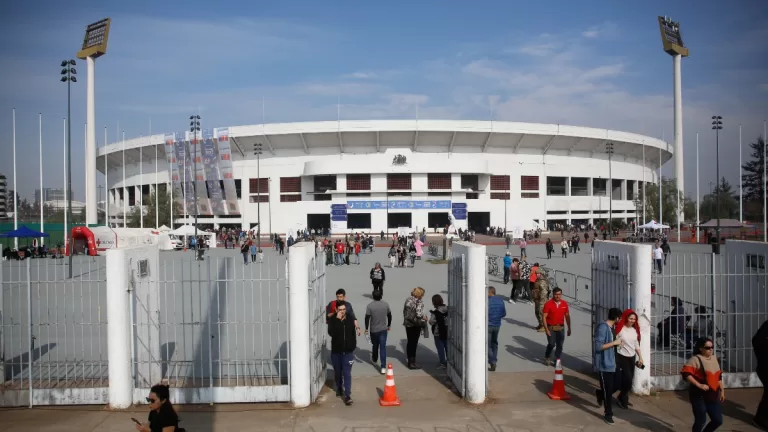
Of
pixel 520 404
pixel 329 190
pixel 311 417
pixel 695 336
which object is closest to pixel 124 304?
pixel 311 417

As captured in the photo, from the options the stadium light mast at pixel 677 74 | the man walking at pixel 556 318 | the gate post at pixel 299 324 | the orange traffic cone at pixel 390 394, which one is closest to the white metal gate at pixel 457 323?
the orange traffic cone at pixel 390 394

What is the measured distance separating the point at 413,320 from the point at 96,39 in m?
55.9

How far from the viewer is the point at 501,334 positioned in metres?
10.7

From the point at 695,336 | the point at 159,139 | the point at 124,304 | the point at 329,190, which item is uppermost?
the point at 159,139

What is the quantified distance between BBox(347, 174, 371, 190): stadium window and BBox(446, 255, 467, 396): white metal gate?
167ft

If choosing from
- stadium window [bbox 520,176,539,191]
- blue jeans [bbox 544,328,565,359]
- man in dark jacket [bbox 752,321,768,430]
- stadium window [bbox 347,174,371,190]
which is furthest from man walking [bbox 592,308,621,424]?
stadium window [bbox 520,176,539,191]

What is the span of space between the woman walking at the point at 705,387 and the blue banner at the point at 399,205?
172 feet

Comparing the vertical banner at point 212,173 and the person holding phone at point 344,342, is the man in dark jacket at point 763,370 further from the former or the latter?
the vertical banner at point 212,173

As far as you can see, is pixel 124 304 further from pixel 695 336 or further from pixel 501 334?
pixel 695 336

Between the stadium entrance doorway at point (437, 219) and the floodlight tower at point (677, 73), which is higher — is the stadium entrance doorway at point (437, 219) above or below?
below

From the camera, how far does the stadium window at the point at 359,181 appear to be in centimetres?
5875

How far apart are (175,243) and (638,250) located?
38820 millimetres

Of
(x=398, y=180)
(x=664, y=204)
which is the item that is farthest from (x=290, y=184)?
(x=664, y=204)

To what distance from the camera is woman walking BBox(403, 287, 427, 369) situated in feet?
26.5
